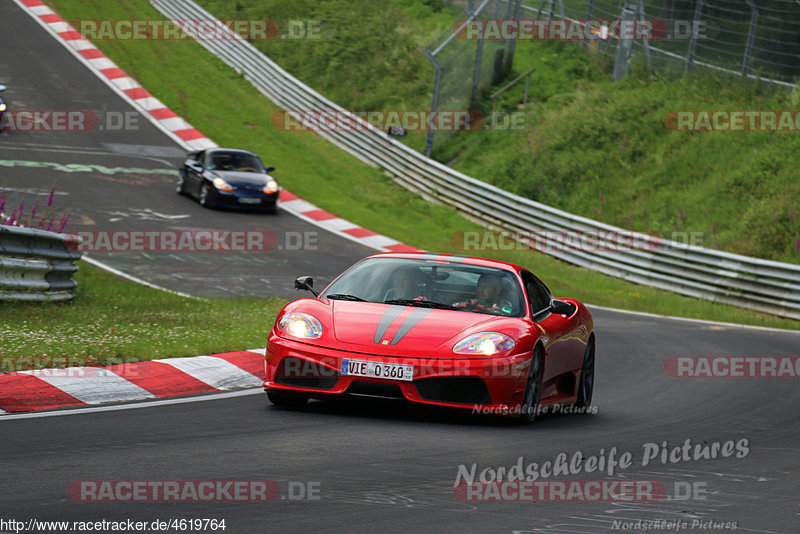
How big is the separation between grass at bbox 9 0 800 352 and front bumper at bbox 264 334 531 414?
214cm

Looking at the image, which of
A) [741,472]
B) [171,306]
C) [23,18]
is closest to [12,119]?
[23,18]

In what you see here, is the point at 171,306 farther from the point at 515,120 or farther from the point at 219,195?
the point at 515,120

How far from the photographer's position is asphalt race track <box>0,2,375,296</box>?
18.2 metres

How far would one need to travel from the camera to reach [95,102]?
32469 mm

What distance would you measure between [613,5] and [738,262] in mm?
10723

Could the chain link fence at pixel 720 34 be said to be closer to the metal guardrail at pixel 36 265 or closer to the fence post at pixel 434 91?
the fence post at pixel 434 91

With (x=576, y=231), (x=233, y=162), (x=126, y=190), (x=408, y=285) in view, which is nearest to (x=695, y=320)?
(x=576, y=231)

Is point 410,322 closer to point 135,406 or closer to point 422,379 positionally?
point 422,379

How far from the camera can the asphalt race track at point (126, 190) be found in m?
18.2

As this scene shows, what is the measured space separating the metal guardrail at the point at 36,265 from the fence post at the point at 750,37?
17413 millimetres

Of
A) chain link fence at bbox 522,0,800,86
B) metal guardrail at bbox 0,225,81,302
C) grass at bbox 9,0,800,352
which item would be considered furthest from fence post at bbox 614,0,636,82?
metal guardrail at bbox 0,225,81,302

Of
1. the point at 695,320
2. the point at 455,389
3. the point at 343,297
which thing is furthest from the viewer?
the point at 695,320

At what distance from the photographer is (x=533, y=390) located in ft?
26.0

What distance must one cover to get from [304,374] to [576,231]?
17727 mm
